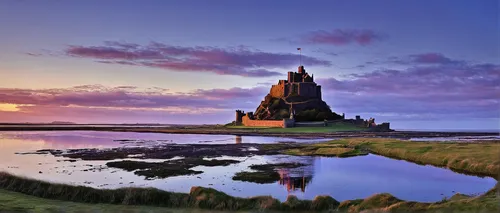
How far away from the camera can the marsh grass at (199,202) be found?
14.9 m

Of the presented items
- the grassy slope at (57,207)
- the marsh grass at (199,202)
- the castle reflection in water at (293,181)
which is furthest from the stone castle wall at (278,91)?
the grassy slope at (57,207)

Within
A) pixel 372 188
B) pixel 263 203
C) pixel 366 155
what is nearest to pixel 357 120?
pixel 366 155

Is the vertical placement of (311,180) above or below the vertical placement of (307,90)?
below

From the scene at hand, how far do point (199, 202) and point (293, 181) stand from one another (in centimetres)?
1041

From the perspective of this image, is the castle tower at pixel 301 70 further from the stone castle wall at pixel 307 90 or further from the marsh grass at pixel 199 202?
the marsh grass at pixel 199 202

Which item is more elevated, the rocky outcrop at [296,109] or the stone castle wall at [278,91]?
the stone castle wall at [278,91]

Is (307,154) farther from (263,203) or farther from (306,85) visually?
(306,85)

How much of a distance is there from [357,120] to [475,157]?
9487cm

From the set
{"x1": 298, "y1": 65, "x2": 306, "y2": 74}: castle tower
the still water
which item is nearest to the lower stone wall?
{"x1": 298, "y1": 65, "x2": 306, "y2": 74}: castle tower

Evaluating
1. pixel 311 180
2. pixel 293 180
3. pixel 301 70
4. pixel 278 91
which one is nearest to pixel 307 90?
pixel 278 91

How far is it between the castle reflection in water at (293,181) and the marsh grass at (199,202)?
6.46 metres

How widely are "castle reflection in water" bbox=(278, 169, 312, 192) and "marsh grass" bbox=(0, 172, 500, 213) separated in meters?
6.46

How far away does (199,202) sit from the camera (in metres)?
16.7

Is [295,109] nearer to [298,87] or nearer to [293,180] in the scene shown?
[298,87]
